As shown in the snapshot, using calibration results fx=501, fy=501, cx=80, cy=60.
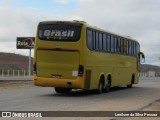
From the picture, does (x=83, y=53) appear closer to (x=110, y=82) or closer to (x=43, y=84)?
(x=43, y=84)

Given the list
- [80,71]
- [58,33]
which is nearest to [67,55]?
[80,71]

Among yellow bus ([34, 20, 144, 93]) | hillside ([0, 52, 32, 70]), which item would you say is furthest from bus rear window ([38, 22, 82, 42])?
hillside ([0, 52, 32, 70])

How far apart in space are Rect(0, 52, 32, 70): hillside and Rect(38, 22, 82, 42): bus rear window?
353ft

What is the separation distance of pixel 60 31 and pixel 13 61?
396 ft

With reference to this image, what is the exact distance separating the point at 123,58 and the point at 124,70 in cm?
97

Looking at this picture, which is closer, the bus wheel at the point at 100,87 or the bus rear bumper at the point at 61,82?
the bus rear bumper at the point at 61,82

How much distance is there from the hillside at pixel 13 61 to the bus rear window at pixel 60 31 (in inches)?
4241

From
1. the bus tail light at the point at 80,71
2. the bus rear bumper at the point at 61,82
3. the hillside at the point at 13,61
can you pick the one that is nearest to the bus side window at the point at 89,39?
the bus tail light at the point at 80,71

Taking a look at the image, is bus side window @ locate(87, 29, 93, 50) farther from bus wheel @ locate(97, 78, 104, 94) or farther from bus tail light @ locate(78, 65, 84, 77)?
bus wheel @ locate(97, 78, 104, 94)

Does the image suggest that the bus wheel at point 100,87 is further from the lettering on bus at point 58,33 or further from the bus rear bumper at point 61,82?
the lettering on bus at point 58,33

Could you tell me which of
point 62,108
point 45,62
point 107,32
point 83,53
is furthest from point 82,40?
point 62,108

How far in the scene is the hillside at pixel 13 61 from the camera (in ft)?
440

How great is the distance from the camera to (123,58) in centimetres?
3095

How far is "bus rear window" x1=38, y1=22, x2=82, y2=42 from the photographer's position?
23.5m
